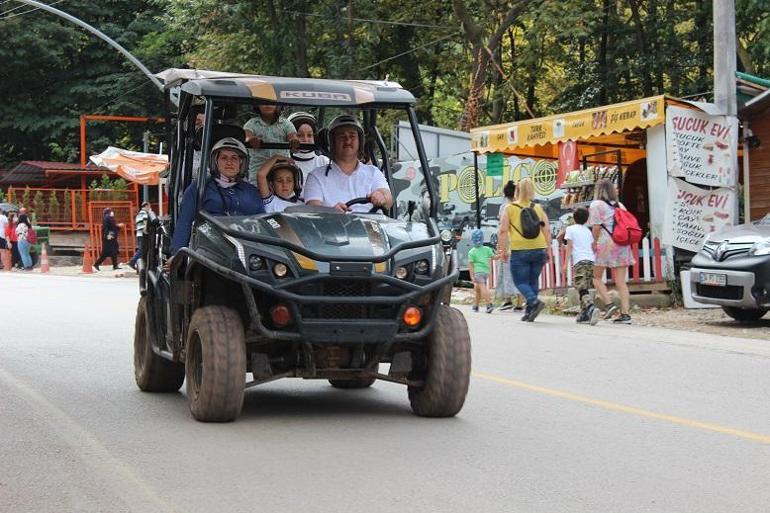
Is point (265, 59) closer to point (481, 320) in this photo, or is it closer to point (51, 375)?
point (481, 320)

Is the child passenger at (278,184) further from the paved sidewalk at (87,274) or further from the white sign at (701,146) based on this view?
the paved sidewalk at (87,274)

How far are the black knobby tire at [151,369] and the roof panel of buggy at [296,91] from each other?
80.1 inches

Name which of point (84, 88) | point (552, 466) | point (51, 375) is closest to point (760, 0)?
point (51, 375)

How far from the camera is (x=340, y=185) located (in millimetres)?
9312

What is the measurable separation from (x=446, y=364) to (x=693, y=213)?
40.3 feet

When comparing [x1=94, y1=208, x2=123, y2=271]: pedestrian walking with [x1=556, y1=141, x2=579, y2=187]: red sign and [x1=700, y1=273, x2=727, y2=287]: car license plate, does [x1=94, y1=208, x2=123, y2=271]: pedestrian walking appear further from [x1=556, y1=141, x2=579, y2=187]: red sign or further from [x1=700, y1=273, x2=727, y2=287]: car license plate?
[x1=700, y1=273, x2=727, y2=287]: car license plate

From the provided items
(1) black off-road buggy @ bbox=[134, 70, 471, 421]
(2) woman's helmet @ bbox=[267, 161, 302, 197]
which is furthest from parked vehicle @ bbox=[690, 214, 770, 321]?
(2) woman's helmet @ bbox=[267, 161, 302, 197]

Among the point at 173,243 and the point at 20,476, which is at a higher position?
the point at 173,243

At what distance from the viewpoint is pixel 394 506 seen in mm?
6094

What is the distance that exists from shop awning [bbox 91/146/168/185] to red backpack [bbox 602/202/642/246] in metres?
20.2

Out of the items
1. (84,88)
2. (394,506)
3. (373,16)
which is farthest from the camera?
(84,88)

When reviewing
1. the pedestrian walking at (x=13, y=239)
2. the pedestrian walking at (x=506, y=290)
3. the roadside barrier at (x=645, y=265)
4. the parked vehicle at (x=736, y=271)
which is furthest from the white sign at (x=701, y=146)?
the pedestrian walking at (x=13, y=239)

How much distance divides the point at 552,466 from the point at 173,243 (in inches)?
125

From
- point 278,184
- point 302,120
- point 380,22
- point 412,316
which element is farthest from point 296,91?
point 380,22
